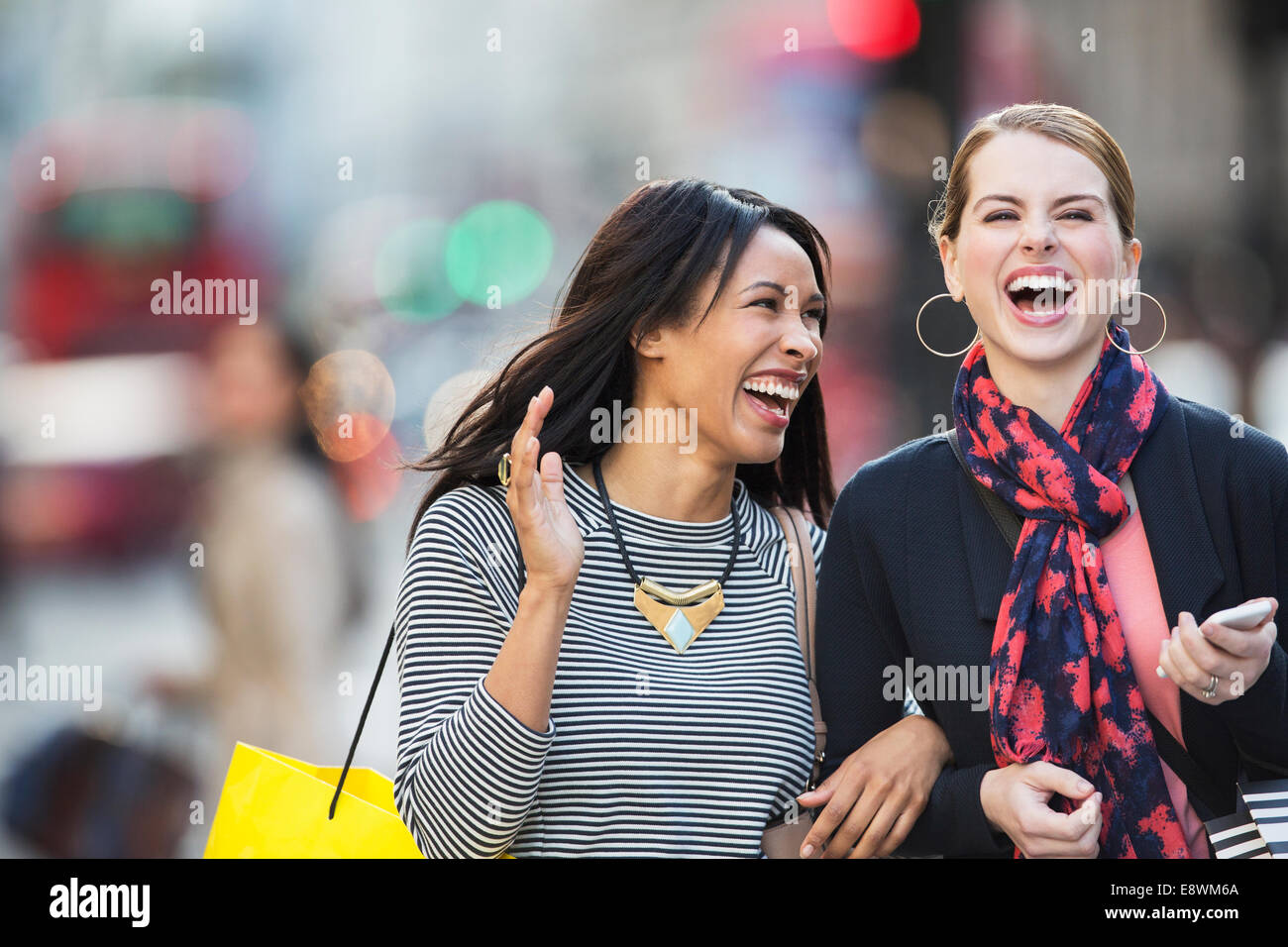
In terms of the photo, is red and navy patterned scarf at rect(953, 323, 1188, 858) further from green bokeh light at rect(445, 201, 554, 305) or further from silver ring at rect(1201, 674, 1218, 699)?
green bokeh light at rect(445, 201, 554, 305)

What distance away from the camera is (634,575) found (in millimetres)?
2461

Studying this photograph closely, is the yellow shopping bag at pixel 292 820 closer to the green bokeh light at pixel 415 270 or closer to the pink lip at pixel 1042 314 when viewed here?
the pink lip at pixel 1042 314

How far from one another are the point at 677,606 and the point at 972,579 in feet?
1.78

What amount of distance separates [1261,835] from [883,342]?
12.0 feet

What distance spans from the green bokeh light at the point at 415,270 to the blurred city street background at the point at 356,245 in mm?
15

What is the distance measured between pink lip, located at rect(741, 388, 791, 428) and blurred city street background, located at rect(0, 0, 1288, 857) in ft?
7.66

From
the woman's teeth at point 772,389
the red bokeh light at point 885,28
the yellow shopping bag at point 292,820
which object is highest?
the red bokeh light at point 885,28

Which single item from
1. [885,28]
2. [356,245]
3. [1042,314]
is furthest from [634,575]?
[356,245]

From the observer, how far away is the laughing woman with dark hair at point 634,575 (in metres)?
2.15

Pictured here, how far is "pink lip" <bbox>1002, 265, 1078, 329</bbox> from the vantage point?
2225mm

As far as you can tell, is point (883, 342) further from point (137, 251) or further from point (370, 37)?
point (137, 251)

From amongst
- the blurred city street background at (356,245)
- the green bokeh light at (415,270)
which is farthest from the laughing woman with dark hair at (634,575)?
the green bokeh light at (415,270)

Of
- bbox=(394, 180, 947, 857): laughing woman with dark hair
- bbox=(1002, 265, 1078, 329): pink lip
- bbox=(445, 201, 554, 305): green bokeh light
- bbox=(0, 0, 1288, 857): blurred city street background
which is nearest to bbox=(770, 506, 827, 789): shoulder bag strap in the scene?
bbox=(394, 180, 947, 857): laughing woman with dark hair

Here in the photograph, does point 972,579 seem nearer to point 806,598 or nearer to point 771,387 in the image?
point 806,598
